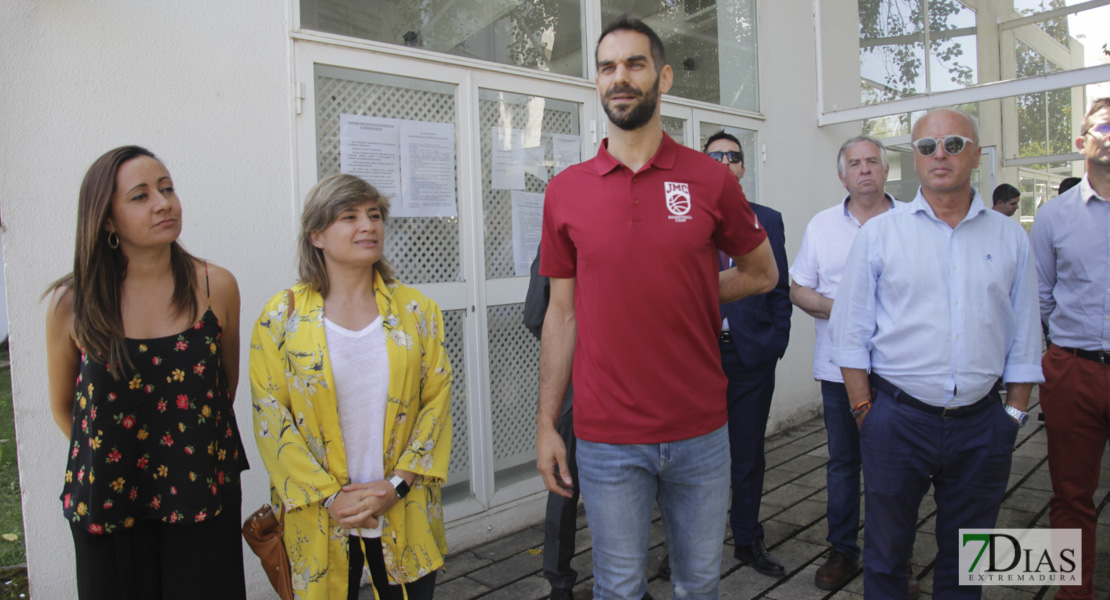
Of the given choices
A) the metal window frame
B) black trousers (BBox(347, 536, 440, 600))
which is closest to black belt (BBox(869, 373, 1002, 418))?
black trousers (BBox(347, 536, 440, 600))

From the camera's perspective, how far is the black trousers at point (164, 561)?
83.3 inches

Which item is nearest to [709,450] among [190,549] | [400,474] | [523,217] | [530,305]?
[400,474]

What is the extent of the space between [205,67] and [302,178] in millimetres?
605

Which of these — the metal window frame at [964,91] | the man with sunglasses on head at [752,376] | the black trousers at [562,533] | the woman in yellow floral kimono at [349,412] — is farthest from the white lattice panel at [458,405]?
the metal window frame at [964,91]

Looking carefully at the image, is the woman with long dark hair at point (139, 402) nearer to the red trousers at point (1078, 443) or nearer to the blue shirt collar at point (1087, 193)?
the red trousers at point (1078, 443)

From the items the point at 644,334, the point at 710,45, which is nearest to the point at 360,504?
the point at 644,334

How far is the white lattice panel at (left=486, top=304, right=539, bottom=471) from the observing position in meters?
4.19

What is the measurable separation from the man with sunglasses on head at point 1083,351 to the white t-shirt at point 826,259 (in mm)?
776

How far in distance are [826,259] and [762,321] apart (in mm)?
487

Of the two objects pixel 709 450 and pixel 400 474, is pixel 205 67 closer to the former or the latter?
pixel 400 474

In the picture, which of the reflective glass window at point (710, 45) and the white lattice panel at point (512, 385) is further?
the reflective glass window at point (710, 45)

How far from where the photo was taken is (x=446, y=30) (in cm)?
397

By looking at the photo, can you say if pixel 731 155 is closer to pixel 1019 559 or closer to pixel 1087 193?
pixel 1087 193

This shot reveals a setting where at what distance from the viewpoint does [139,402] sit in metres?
2.15
